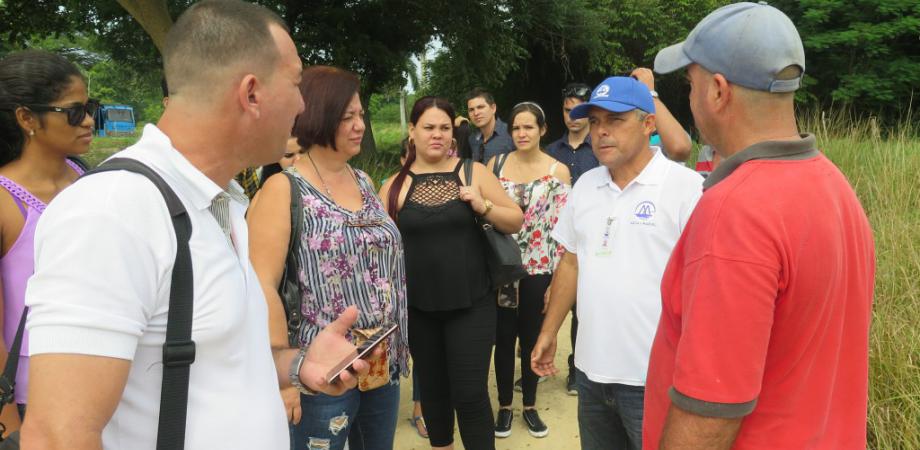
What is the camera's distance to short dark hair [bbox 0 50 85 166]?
2.26m

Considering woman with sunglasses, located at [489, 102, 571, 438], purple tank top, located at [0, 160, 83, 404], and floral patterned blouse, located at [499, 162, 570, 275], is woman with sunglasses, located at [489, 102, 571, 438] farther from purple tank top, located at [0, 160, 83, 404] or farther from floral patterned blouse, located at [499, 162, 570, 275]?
purple tank top, located at [0, 160, 83, 404]

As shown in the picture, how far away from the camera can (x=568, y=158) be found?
541 cm

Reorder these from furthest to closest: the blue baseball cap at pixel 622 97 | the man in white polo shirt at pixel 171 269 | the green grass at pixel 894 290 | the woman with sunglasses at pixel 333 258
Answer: the green grass at pixel 894 290 → the blue baseball cap at pixel 622 97 → the woman with sunglasses at pixel 333 258 → the man in white polo shirt at pixel 171 269

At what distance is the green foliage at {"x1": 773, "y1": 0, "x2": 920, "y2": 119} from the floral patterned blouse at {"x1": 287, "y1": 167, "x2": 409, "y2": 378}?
1800 centimetres

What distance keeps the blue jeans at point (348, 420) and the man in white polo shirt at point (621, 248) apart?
0.81m

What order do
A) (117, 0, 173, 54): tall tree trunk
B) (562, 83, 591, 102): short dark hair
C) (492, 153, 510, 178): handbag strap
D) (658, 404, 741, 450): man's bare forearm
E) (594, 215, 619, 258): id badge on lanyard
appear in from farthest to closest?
1. (117, 0, 173, 54): tall tree trunk
2. (562, 83, 591, 102): short dark hair
3. (492, 153, 510, 178): handbag strap
4. (594, 215, 619, 258): id badge on lanyard
5. (658, 404, 741, 450): man's bare forearm

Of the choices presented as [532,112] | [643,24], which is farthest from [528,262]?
[643,24]

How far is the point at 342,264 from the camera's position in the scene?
2.50 meters

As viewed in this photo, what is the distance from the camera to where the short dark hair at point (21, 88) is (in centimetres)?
226

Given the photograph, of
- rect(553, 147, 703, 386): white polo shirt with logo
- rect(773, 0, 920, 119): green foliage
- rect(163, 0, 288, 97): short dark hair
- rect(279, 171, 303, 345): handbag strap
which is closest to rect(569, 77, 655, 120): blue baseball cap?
rect(553, 147, 703, 386): white polo shirt with logo

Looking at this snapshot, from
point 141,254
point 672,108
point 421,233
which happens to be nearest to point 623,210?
point 421,233

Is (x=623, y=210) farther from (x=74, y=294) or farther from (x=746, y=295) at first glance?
(x=74, y=294)

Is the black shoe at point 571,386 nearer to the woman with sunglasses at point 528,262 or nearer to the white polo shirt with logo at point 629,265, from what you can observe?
the woman with sunglasses at point 528,262

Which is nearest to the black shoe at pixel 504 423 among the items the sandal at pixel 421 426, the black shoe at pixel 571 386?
the sandal at pixel 421 426
